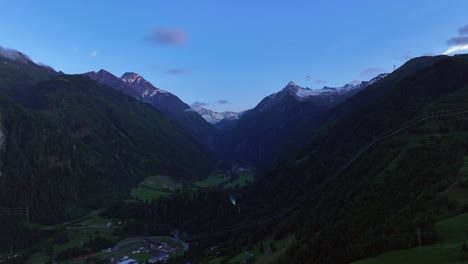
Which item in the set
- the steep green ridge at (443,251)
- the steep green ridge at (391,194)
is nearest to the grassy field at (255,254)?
the steep green ridge at (391,194)

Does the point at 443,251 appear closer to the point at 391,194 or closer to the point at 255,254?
the point at 391,194

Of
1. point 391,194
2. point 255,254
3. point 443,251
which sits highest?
point 391,194

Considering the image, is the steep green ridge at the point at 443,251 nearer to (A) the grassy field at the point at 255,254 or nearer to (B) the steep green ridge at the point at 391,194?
(B) the steep green ridge at the point at 391,194

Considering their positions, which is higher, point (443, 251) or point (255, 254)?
point (443, 251)

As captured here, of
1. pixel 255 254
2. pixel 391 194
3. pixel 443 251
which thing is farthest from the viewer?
pixel 255 254

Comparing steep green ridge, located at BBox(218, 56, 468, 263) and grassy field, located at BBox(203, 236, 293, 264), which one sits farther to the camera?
grassy field, located at BBox(203, 236, 293, 264)

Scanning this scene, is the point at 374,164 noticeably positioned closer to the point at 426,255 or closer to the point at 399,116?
the point at 399,116

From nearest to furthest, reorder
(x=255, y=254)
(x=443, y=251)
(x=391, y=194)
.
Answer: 1. (x=443, y=251)
2. (x=391, y=194)
3. (x=255, y=254)

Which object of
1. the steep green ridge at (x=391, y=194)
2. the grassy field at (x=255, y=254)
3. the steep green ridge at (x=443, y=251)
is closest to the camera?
the steep green ridge at (x=443, y=251)

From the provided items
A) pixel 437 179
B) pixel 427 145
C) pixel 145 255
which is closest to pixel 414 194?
pixel 437 179

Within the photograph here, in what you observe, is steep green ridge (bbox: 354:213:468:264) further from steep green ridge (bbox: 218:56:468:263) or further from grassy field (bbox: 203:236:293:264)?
grassy field (bbox: 203:236:293:264)

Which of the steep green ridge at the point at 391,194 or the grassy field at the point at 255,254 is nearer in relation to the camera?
the steep green ridge at the point at 391,194

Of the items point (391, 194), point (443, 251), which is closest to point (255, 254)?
point (391, 194)

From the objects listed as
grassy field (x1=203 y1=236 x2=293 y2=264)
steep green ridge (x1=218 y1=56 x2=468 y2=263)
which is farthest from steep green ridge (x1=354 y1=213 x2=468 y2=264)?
grassy field (x1=203 y1=236 x2=293 y2=264)
